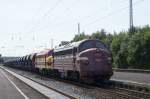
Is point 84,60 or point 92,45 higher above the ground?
point 92,45

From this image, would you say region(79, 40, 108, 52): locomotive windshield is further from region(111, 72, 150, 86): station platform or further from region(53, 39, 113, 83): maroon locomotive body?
region(111, 72, 150, 86): station platform

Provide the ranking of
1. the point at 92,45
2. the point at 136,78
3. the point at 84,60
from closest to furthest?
the point at 84,60
the point at 92,45
the point at 136,78

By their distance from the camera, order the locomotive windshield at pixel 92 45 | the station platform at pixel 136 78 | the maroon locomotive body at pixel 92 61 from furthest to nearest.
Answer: the locomotive windshield at pixel 92 45
the station platform at pixel 136 78
the maroon locomotive body at pixel 92 61

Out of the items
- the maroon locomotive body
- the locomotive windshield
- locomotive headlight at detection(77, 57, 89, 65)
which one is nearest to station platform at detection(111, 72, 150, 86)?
the maroon locomotive body

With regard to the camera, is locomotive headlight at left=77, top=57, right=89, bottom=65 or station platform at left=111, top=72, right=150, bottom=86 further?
station platform at left=111, top=72, right=150, bottom=86

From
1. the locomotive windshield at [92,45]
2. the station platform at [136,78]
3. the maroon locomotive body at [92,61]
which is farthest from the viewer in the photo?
the locomotive windshield at [92,45]

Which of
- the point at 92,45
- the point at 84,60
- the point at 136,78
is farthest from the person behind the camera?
the point at 136,78

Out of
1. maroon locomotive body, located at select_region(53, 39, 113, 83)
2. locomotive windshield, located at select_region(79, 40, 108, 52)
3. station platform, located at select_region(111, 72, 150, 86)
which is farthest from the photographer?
locomotive windshield, located at select_region(79, 40, 108, 52)

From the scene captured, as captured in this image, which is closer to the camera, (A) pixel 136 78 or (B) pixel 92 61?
(B) pixel 92 61

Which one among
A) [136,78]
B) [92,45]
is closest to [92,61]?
[92,45]

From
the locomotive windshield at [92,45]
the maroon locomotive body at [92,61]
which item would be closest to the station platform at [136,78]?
the maroon locomotive body at [92,61]

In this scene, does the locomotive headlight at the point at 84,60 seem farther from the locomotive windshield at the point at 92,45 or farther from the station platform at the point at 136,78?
the station platform at the point at 136,78

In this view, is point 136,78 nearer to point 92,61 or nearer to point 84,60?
point 92,61

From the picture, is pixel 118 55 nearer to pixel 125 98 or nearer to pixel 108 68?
pixel 108 68
